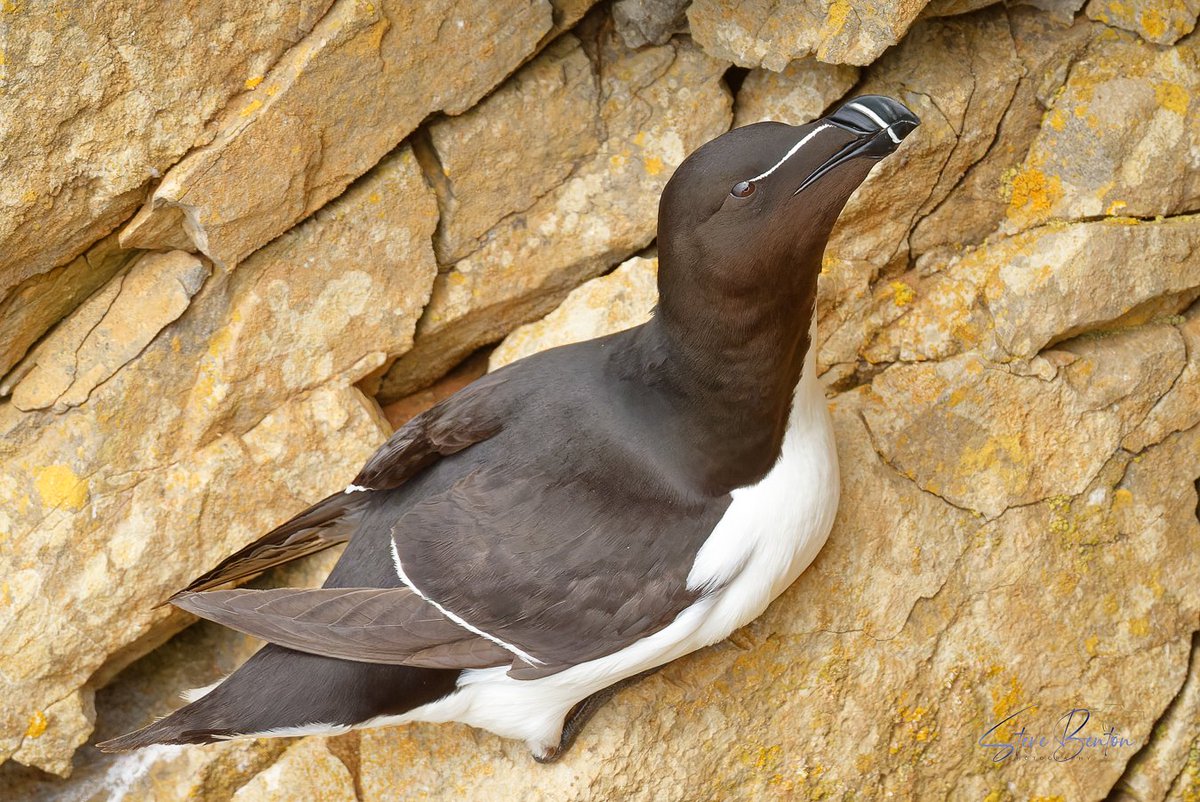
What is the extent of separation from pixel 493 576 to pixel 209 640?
4.46ft

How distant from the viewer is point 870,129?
8.03 feet

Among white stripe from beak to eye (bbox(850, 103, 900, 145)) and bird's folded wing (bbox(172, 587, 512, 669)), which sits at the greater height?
white stripe from beak to eye (bbox(850, 103, 900, 145))

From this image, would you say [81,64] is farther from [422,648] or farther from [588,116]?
[422,648]

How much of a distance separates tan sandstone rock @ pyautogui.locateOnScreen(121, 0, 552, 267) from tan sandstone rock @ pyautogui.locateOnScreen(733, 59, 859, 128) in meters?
0.72

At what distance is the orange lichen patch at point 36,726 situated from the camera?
3.33m

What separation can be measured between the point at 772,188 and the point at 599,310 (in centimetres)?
134

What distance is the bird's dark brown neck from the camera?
2598 millimetres

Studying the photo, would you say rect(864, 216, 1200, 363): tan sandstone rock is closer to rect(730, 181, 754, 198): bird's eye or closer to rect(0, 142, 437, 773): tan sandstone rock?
rect(730, 181, 754, 198): bird's eye

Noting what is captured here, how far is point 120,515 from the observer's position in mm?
3379

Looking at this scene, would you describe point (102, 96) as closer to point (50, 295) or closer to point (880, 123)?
point (50, 295)

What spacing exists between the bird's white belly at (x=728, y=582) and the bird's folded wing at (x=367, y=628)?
0.58 feet

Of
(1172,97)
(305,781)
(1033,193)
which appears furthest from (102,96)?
(1172,97)

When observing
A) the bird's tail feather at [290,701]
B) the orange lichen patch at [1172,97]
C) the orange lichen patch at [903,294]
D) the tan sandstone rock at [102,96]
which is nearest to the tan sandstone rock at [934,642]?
the orange lichen patch at [903,294]

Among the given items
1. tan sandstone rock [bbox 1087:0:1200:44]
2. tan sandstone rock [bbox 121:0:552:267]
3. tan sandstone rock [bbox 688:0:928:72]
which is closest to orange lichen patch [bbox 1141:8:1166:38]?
tan sandstone rock [bbox 1087:0:1200:44]
